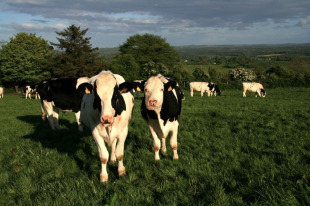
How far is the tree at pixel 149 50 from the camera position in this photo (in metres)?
63.9

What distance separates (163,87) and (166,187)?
2.30 metres

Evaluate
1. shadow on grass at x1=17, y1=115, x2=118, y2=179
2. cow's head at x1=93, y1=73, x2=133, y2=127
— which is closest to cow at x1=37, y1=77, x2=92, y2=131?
shadow on grass at x1=17, y1=115, x2=118, y2=179

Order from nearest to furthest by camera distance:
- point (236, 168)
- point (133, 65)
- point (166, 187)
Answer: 1. point (166, 187)
2. point (236, 168)
3. point (133, 65)

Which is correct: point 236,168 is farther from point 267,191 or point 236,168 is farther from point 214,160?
point 267,191

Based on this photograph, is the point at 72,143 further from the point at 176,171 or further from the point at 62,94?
the point at 176,171

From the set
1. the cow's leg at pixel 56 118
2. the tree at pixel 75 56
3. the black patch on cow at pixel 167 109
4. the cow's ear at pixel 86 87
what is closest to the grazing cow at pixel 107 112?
the cow's ear at pixel 86 87

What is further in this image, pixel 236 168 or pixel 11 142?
pixel 11 142

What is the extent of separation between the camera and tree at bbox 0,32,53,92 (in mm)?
46844

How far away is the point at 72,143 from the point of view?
25.1 ft

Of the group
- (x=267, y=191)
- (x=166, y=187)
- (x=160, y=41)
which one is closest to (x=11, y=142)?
(x=166, y=187)

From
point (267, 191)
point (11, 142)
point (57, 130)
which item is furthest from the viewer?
point (57, 130)

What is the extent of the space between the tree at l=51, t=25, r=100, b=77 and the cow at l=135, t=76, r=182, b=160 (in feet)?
141

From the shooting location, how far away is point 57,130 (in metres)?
9.91

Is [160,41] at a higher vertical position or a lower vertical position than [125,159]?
higher
